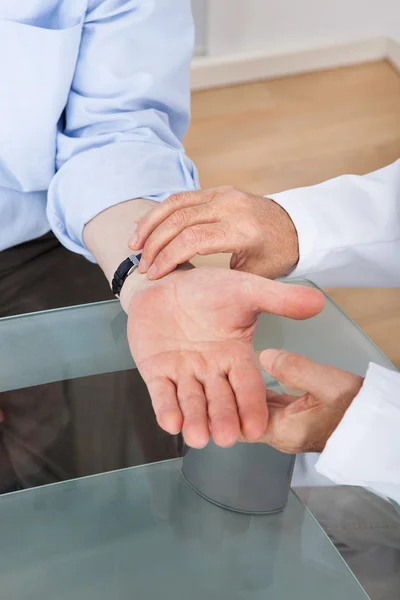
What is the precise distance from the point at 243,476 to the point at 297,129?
1743 millimetres

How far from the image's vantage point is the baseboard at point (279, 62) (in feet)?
8.17

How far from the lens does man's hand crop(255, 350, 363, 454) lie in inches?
26.9

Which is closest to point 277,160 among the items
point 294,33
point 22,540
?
point 294,33

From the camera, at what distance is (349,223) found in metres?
0.98

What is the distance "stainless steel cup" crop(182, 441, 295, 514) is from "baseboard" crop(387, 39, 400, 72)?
7.15ft

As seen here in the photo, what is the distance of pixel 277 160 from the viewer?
2.20 metres

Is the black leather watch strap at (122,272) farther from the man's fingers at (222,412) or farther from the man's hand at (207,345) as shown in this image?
the man's fingers at (222,412)

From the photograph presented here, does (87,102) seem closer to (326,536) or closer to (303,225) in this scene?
(303,225)

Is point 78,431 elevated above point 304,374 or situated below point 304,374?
below

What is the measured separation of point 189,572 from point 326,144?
178 centimetres

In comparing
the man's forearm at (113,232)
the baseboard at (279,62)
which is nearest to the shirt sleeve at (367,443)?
the man's forearm at (113,232)

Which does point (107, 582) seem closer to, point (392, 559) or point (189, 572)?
point (189, 572)

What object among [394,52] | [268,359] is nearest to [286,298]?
[268,359]

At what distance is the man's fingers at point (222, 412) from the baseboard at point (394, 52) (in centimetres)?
221
